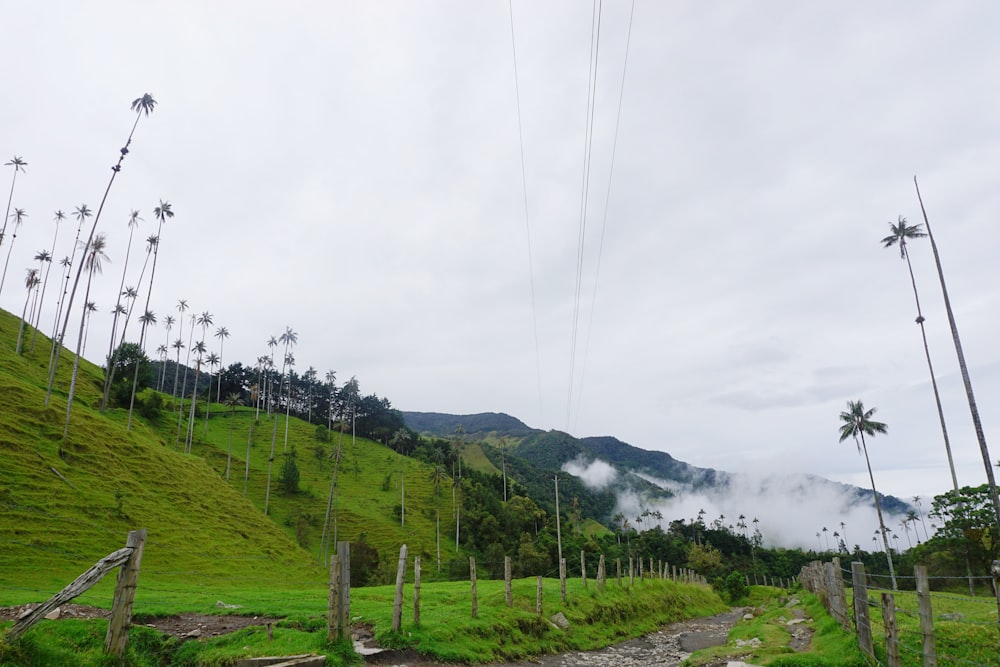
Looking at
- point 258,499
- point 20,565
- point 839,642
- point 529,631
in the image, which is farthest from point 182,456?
Answer: point 839,642

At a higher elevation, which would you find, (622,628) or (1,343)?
(1,343)

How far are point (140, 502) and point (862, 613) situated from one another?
175 feet

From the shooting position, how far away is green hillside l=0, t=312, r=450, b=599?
36.0 m

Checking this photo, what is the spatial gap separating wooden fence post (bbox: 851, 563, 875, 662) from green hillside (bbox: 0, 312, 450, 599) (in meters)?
20.6

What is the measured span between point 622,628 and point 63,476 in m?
44.8

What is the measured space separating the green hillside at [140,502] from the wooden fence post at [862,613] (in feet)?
67.7

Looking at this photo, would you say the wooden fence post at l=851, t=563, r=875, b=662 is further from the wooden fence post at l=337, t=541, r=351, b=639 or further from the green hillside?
the green hillside

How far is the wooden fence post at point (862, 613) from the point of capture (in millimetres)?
12938

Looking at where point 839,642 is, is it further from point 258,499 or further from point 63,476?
point 258,499

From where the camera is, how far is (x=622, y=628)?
2802cm

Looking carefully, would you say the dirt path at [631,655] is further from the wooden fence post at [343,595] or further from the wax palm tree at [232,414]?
the wax palm tree at [232,414]

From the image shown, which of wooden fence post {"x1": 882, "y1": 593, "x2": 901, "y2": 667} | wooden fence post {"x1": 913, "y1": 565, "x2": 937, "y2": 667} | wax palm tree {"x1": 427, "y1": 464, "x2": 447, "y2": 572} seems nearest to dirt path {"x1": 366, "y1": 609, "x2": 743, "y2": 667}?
wooden fence post {"x1": 882, "y1": 593, "x2": 901, "y2": 667}

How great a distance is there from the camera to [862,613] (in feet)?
43.6

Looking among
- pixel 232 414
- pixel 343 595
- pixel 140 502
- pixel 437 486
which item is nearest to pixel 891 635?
pixel 343 595
